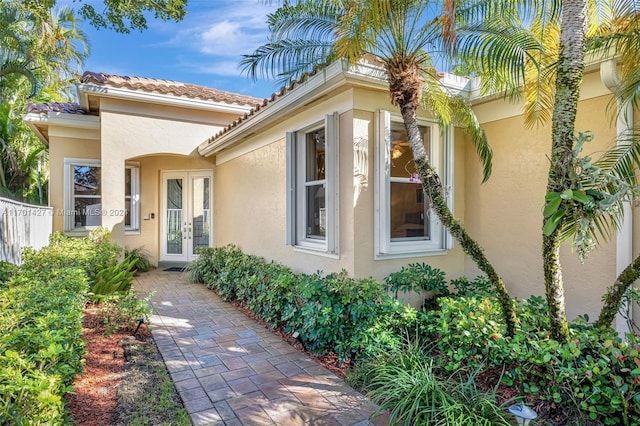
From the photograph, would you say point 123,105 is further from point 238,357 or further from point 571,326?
point 571,326

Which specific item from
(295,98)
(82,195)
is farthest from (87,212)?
(295,98)

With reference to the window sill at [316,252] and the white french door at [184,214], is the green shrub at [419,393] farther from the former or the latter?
the white french door at [184,214]

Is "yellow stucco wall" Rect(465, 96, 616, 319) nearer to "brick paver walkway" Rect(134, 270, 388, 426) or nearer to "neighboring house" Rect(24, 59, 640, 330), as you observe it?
"neighboring house" Rect(24, 59, 640, 330)

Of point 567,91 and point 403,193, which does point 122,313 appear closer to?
point 403,193

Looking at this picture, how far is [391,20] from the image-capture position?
3869 mm

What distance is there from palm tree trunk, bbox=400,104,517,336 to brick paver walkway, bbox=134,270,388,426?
1.77 metres

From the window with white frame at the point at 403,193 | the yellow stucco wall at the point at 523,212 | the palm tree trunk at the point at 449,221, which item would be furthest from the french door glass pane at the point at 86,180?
the yellow stucco wall at the point at 523,212

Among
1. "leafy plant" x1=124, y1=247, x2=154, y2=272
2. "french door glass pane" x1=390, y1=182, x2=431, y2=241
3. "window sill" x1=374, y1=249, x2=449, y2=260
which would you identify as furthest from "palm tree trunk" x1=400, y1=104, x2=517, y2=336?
"leafy plant" x1=124, y1=247, x2=154, y2=272

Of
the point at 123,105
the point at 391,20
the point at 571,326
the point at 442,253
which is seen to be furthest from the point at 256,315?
the point at 123,105

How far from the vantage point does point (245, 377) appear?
14.1 ft

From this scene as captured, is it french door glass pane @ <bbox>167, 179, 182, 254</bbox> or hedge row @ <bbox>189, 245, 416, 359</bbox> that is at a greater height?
french door glass pane @ <bbox>167, 179, 182, 254</bbox>

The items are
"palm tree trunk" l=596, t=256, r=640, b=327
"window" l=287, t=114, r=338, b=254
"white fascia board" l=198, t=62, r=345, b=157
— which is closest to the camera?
"palm tree trunk" l=596, t=256, r=640, b=327

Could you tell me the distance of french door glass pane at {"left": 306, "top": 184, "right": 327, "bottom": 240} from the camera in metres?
6.21

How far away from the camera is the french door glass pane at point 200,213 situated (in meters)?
12.1
